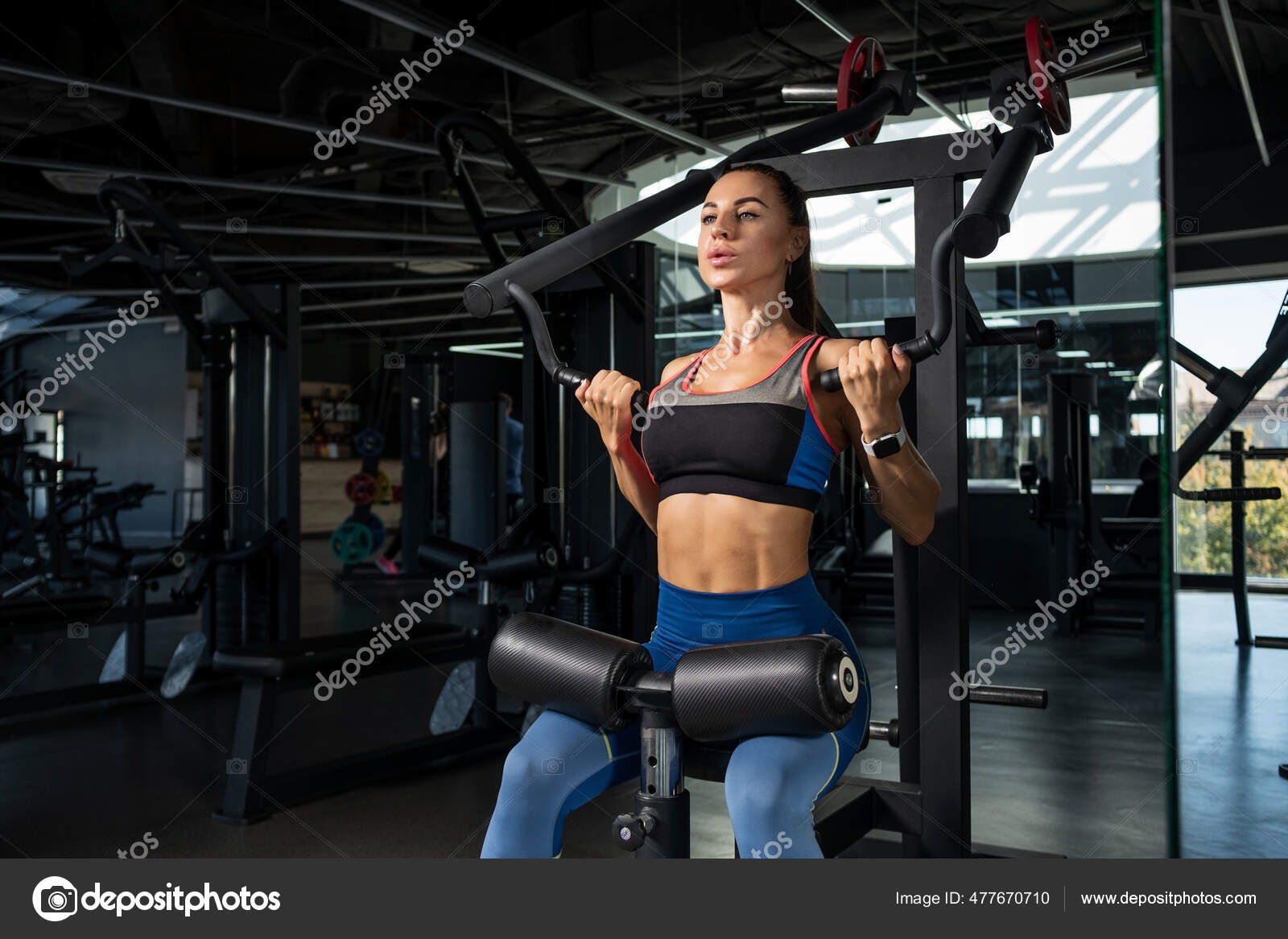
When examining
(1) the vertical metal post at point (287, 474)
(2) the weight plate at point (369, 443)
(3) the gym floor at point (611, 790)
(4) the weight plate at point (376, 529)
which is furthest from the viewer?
(2) the weight plate at point (369, 443)

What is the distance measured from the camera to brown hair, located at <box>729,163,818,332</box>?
1690 mm

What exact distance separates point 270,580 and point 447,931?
3.45 metres

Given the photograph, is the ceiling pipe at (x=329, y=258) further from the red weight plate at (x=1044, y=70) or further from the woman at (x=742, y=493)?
the red weight plate at (x=1044, y=70)

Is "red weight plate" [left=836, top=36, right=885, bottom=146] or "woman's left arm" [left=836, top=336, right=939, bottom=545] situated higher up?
"red weight plate" [left=836, top=36, right=885, bottom=146]

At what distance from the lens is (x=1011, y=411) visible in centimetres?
756

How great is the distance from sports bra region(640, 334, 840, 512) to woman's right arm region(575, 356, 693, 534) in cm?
6

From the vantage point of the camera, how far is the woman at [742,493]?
4.56 ft

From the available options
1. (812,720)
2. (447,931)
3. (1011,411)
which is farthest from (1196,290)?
(1011,411)

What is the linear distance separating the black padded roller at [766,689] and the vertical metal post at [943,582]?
626 millimetres

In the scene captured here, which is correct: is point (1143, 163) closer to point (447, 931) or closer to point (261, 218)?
point (261, 218)

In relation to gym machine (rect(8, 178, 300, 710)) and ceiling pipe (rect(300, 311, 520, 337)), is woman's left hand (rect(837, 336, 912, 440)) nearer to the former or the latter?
gym machine (rect(8, 178, 300, 710))

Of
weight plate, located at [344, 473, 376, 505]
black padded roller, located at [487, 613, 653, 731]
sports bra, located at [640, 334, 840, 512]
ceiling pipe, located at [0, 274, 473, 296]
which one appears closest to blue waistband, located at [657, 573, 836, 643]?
sports bra, located at [640, 334, 840, 512]

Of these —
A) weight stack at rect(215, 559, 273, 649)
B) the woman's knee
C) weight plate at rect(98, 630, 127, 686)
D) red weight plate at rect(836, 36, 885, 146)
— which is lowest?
weight plate at rect(98, 630, 127, 686)

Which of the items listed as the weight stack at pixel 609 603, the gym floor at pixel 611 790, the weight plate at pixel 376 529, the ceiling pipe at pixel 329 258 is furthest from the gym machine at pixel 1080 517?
the weight plate at pixel 376 529
